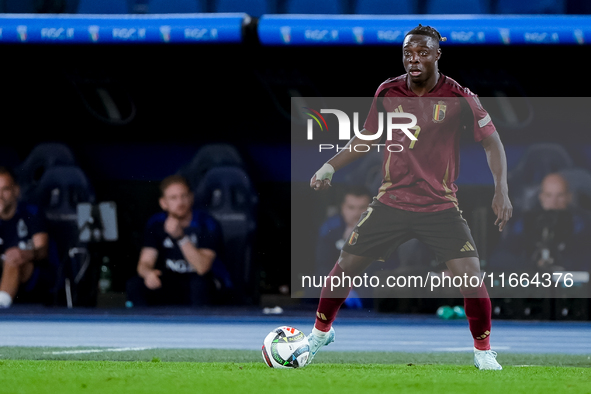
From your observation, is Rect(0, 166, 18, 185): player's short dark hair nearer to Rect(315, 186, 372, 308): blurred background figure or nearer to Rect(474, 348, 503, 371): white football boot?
Rect(315, 186, 372, 308): blurred background figure

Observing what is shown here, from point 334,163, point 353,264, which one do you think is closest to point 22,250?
point 334,163

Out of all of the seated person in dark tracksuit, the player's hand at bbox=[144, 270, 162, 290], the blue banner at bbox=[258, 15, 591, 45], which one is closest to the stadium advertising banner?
the blue banner at bbox=[258, 15, 591, 45]

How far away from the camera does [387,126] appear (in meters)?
5.76

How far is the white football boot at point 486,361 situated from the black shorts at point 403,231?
0.58 m

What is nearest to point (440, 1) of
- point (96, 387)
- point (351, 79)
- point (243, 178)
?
point (351, 79)

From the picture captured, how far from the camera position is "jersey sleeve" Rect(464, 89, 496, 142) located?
18.7ft

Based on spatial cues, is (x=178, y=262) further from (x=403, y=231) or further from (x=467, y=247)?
(x=467, y=247)

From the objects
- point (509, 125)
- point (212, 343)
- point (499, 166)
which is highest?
point (509, 125)

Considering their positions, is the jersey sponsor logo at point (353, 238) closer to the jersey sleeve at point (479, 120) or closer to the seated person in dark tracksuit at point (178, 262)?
the jersey sleeve at point (479, 120)

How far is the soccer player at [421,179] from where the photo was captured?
549 centimetres

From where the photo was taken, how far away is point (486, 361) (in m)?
5.30

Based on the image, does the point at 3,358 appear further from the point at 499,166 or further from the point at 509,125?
the point at 509,125

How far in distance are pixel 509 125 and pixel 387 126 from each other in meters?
5.69

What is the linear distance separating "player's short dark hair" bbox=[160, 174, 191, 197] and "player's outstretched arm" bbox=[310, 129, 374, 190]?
5954 mm
